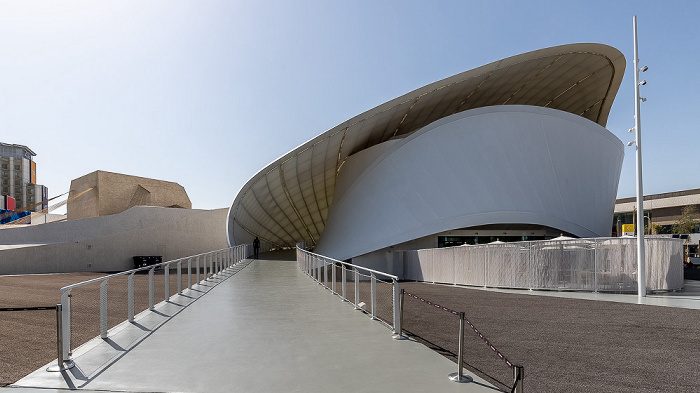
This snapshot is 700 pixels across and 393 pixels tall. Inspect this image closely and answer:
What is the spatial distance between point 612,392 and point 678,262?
12.4 metres

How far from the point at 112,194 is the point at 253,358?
4174 cm

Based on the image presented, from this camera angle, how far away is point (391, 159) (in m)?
26.6

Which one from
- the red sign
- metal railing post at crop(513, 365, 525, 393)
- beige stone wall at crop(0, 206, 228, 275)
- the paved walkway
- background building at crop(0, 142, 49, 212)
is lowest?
beige stone wall at crop(0, 206, 228, 275)

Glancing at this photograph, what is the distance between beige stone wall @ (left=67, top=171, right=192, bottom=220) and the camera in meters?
41.2

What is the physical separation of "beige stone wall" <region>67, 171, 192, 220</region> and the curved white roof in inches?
455

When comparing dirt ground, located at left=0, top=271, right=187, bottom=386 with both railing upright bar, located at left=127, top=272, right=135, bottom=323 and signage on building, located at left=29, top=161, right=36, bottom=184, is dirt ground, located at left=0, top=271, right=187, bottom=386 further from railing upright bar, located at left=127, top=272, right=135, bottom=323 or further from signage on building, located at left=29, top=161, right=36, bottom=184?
signage on building, located at left=29, top=161, right=36, bottom=184

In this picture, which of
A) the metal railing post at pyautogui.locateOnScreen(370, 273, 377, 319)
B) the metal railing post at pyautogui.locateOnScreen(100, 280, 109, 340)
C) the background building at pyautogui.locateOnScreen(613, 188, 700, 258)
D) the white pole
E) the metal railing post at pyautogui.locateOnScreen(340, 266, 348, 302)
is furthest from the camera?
the background building at pyautogui.locateOnScreen(613, 188, 700, 258)

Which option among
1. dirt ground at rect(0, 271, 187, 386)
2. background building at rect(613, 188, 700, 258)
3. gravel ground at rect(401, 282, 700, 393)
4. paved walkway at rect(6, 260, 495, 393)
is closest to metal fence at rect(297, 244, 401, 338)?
paved walkway at rect(6, 260, 495, 393)

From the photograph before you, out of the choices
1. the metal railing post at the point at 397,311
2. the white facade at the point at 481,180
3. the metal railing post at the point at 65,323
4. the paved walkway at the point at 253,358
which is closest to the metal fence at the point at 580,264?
the white facade at the point at 481,180

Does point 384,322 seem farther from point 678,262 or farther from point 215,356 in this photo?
point 678,262

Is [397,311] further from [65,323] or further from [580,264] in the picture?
[580,264]

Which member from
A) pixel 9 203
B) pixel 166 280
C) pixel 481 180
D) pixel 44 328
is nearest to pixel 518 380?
pixel 166 280

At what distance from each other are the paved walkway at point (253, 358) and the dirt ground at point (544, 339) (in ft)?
1.68

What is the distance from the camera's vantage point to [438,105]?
95.3ft
